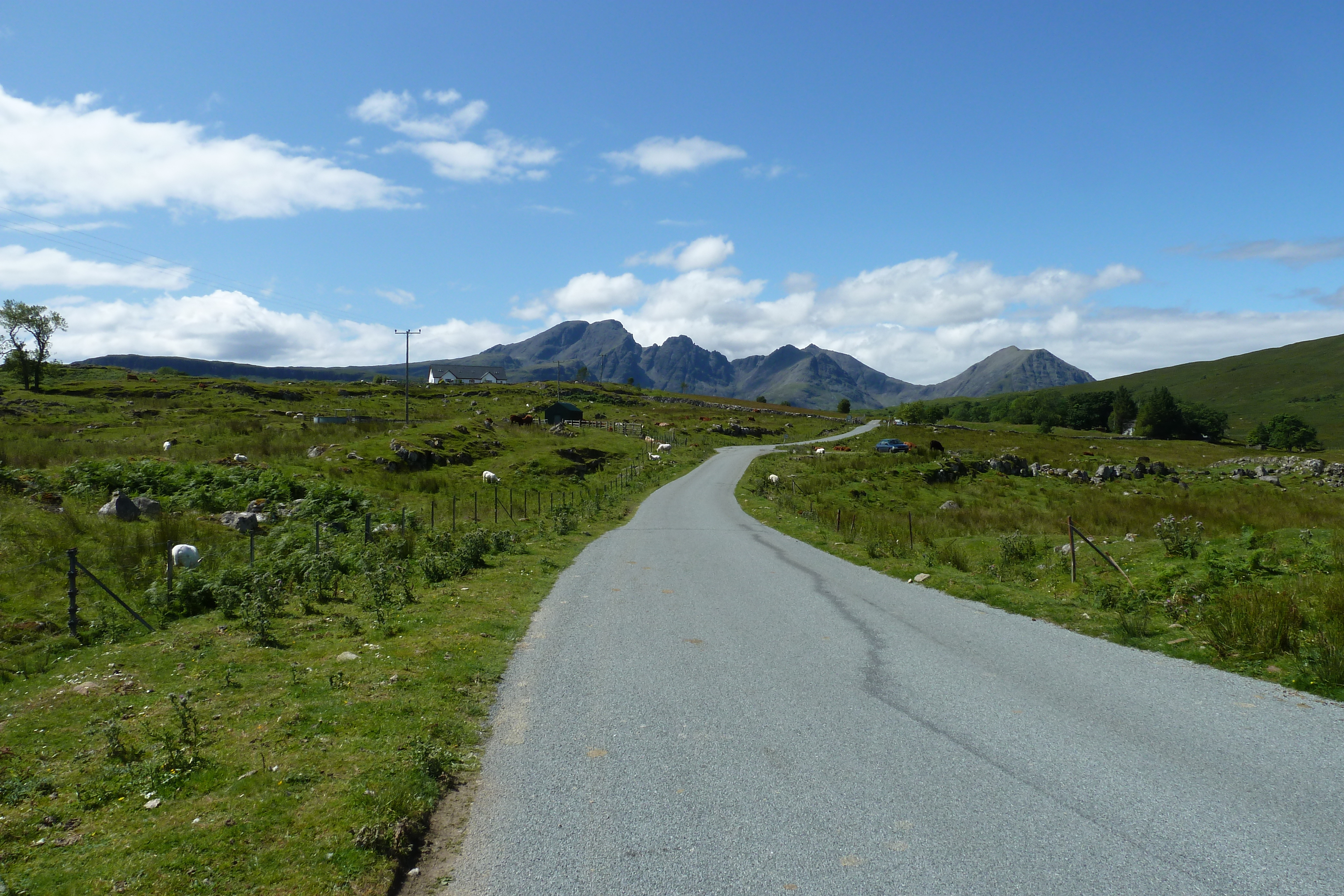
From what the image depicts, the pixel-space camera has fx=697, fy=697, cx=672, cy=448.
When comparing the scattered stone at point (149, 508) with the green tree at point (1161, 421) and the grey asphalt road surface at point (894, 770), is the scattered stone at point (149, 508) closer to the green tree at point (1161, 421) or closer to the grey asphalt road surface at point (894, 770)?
the grey asphalt road surface at point (894, 770)

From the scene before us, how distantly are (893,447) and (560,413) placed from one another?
132ft

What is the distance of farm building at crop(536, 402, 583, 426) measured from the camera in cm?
8478

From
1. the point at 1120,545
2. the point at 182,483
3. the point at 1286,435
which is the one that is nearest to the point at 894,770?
the point at 1120,545

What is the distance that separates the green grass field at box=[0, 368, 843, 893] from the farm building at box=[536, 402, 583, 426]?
5195cm

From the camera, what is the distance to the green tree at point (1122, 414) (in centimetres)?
14525

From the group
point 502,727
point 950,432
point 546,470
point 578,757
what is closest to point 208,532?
point 502,727

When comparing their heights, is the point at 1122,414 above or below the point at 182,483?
above

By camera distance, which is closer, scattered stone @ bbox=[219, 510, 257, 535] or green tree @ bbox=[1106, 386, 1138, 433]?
scattered stone @ bbox=[219, 510, 257, 535]

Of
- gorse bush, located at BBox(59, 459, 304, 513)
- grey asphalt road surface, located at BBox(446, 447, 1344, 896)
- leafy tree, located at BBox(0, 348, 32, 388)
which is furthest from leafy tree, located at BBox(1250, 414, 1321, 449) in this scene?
leafy tree, located at BBox(0, 348, 32, 388)

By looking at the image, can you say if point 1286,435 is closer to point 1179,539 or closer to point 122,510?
point 1179,539

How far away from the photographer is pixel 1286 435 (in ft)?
358

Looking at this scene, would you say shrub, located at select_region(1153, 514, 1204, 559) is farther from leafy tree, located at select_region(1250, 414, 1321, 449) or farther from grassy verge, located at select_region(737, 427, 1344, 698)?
leafy tree, located at select_region(1250, 414, 1321, 449)

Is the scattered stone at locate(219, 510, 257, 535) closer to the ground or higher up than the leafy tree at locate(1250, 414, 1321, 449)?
closer to the ground

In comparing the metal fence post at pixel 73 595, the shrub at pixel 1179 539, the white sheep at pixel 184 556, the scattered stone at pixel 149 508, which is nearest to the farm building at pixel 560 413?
the scattered stone at pixel 149 508
